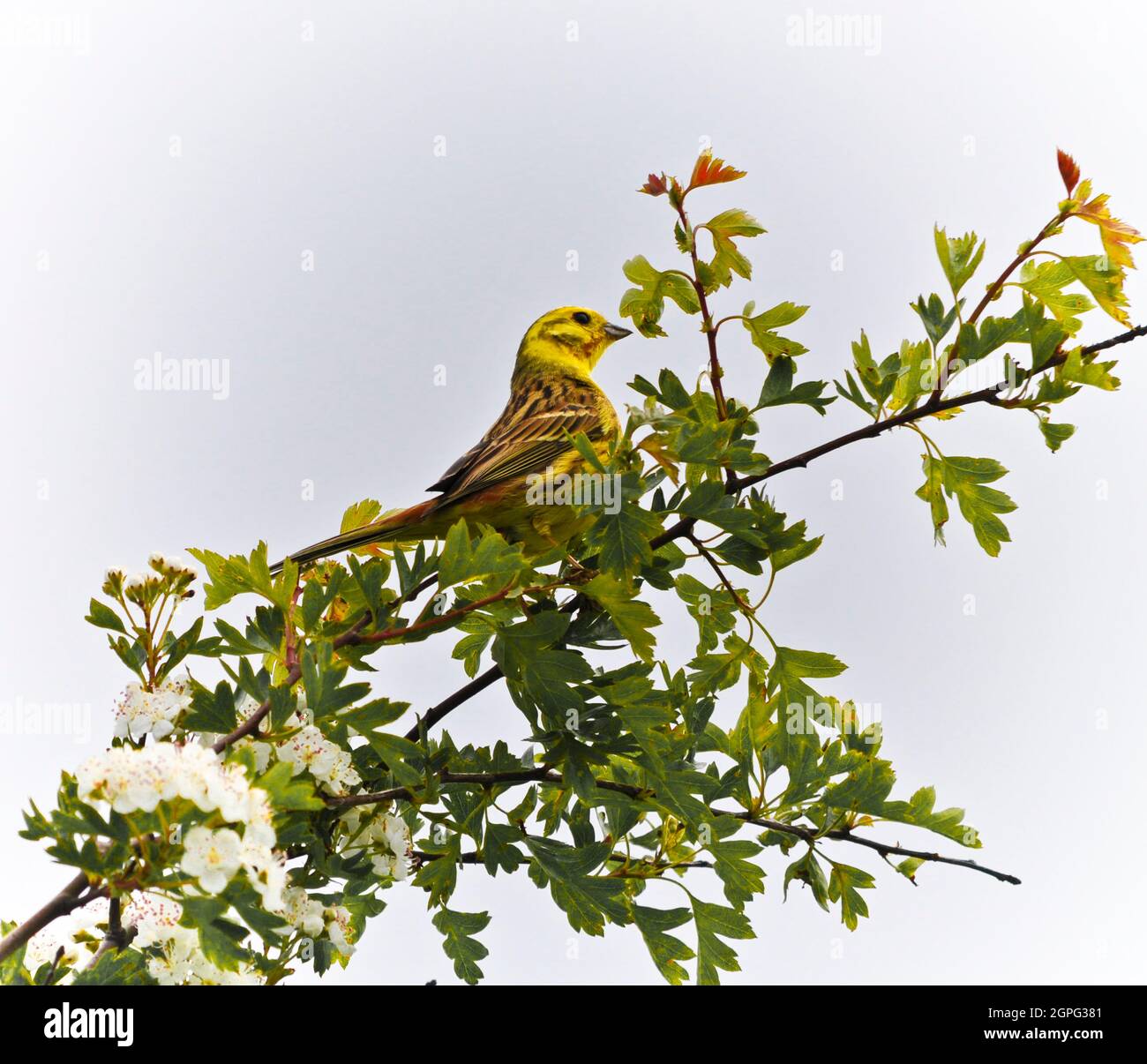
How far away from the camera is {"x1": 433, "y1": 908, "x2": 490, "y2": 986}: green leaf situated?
165 centimetres

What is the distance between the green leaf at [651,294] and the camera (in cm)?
167

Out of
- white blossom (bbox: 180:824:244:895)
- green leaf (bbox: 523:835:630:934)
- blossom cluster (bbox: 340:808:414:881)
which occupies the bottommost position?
green leaf (bbox: 523:835:630:934)

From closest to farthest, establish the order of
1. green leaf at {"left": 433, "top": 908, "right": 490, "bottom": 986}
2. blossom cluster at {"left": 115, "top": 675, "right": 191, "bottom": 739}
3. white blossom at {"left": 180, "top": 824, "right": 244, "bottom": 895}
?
white blossom at {"left": 180, "top": 824, "right": 244, "bottom": 895}
blossom cluster at {"left": 115, "top": 675, "right": 191, "bottom": 739}
green leaf at {"left": 433, "top": 908, "right": 490, "bottom": 986}

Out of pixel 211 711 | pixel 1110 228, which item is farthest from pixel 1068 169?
pixel 211 711

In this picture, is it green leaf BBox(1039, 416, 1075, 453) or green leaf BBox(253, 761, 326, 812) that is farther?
green leaf BBox(1039, 416, 1075, 453)

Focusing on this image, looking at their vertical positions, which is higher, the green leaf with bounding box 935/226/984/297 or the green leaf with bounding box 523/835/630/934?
the green leaf with bounding box 935/226/984/297

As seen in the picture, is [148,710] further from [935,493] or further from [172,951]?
[935,493]

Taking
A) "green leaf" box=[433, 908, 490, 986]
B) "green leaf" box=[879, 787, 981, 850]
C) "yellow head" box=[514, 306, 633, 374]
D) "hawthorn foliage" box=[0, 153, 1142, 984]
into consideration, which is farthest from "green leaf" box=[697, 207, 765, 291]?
"yellow head" box=[514, 306, 633, 374]

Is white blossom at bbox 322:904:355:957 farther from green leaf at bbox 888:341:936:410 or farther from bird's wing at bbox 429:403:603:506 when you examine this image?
green leaf at bbox 888:341:936:410

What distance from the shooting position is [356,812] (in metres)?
1.47

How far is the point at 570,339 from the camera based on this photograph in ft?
9.37

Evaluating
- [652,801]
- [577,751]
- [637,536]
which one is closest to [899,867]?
[652,801]

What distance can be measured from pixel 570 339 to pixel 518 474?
0.85 metres

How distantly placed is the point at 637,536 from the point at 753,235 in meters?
0.51
